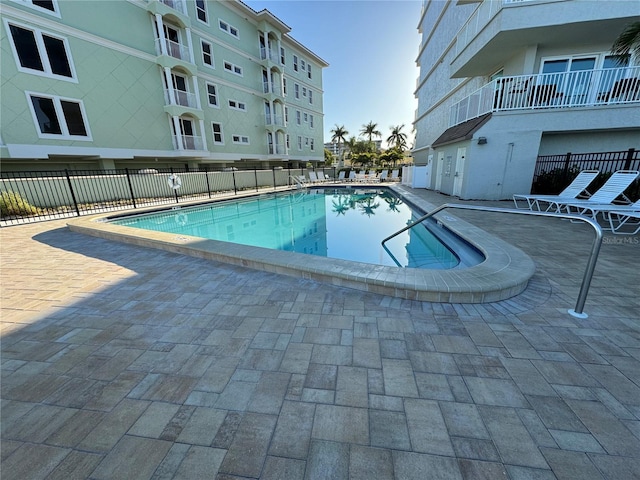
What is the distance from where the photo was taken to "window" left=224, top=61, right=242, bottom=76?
17484 mm

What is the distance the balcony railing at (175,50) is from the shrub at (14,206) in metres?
10.4

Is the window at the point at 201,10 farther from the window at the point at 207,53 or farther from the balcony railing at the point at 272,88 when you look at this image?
the balcony railing at the point at 272,88

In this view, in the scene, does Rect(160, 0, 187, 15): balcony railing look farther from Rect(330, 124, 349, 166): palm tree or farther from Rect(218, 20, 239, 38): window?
Rect(330, 124, 349, 166): palm tree

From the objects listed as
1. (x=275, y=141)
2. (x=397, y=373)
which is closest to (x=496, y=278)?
(x=397, y=373)

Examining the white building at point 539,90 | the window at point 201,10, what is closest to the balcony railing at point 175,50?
the window at point 201,10

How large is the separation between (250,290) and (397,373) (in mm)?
2011

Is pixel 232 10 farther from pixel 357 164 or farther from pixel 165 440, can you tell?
pixel 357 164

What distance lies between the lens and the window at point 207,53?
52.3ft

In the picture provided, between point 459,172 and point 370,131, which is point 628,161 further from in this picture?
point 370,131

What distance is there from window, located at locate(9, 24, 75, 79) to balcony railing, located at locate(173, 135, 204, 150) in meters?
4.56

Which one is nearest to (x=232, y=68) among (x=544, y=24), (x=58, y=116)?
(x=58, y=116)

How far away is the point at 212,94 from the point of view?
16688 mm

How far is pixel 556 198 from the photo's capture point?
6.48m

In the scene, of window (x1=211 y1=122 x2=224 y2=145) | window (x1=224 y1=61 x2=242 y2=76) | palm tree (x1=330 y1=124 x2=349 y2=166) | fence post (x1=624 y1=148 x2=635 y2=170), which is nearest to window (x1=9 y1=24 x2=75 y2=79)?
window (x1=211 y1=122 x2=224 y2=145)
